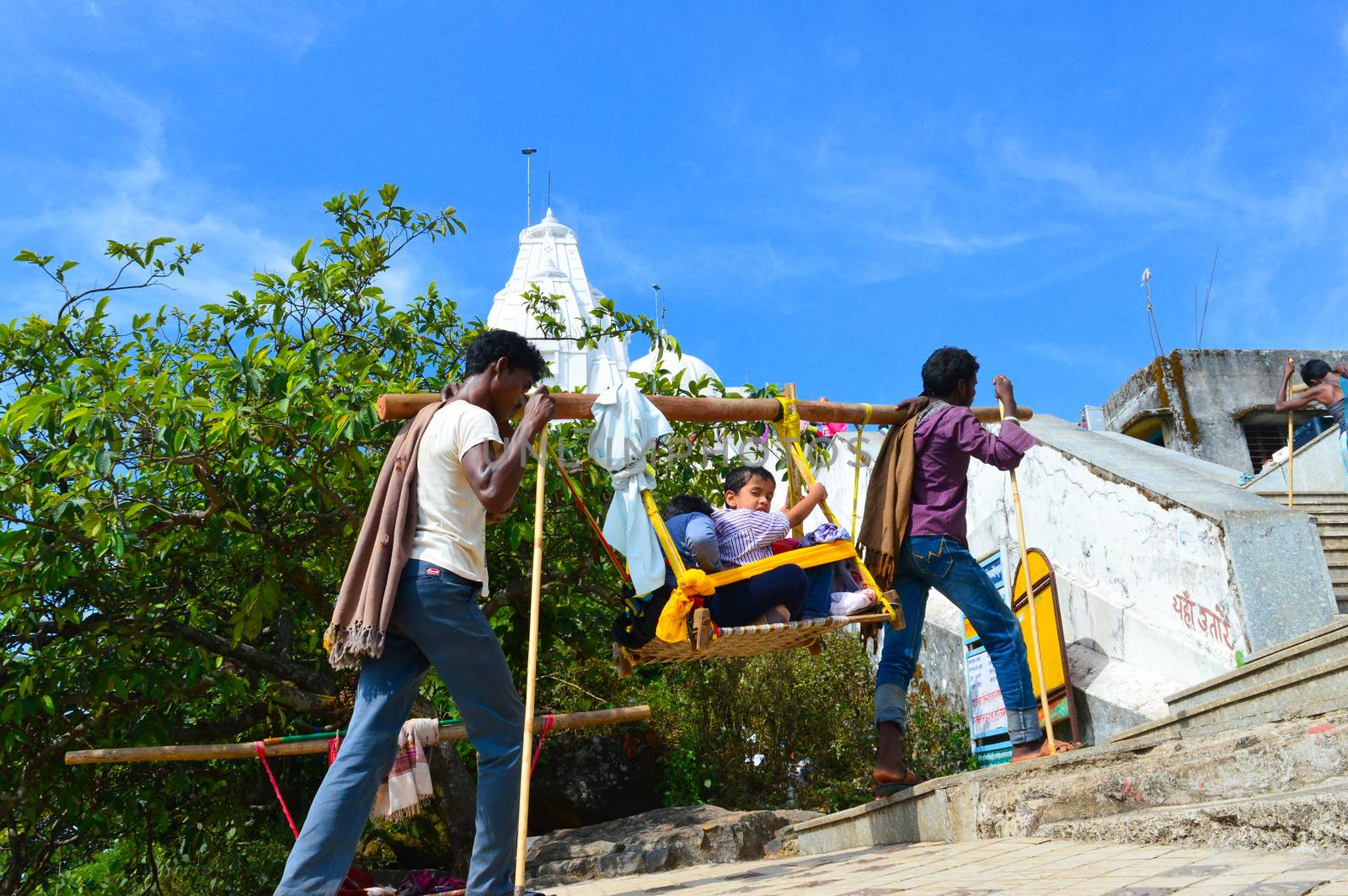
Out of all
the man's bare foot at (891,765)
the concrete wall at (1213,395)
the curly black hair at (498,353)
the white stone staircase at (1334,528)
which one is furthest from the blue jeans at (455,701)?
the concrete wall at (1213,395)

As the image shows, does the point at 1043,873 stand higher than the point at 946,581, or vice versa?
the point at 946,581

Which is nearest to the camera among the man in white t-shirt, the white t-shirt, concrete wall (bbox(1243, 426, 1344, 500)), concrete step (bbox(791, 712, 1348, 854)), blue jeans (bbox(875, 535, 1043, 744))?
the man in white t-shirt

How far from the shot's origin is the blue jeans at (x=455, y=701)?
3.54m

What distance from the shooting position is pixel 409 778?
5.20m

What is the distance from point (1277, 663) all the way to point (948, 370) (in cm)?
218

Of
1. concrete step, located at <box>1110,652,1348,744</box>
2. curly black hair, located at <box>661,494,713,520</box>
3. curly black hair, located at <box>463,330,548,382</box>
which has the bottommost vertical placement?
concrete step, located at <box>1110,652,1348,744</box>

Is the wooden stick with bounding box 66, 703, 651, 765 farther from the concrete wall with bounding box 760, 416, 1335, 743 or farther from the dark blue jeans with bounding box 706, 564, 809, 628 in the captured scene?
the concrete wall with bounding box 760, 416, 1335, 743

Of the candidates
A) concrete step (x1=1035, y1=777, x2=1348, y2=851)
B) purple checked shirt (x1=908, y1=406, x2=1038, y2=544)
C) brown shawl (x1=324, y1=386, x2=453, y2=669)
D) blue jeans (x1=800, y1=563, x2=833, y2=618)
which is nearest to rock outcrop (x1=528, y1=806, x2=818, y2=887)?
blue jeans (x1=800, y1=563, x2=833, y2=618)

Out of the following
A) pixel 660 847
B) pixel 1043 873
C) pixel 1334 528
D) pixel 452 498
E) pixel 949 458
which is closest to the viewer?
pixel 1043 873

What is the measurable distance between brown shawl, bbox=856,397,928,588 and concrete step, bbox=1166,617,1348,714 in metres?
1.84

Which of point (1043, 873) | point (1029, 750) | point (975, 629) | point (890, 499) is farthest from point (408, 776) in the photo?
point (1043, 873)

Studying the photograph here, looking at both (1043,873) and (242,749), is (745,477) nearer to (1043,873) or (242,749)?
(1043,873)

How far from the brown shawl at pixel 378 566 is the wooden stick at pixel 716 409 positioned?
28.2 inches

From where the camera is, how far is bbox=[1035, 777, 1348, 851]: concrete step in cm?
311
